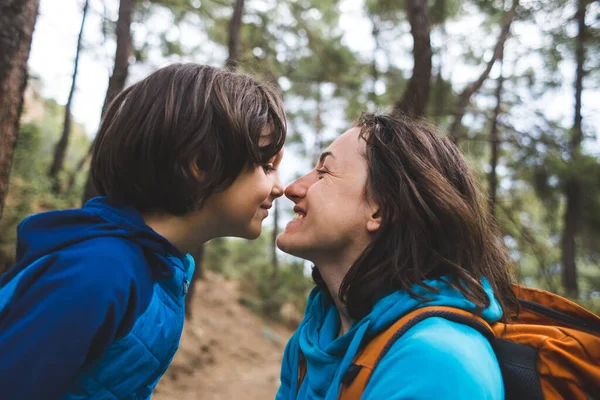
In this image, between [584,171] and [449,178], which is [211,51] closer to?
[584,171]

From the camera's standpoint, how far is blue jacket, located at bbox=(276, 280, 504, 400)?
3.78 feet

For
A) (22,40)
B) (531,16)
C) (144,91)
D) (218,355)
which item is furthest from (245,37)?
(144,91)

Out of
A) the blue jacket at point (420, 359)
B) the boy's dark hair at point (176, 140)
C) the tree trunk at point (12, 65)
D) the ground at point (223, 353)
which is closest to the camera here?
the blue jacket at point (420, 359)

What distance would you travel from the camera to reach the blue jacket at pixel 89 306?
50.0 inches

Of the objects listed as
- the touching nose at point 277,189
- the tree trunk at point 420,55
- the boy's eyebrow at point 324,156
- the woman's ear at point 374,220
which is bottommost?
the woman's ear at point 374,220

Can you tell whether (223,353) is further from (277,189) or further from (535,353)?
(535,353)

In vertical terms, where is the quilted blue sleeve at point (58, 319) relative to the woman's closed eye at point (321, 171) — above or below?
below

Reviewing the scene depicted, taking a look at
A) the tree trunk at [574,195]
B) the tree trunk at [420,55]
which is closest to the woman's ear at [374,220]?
the tree trunk at [420,55]

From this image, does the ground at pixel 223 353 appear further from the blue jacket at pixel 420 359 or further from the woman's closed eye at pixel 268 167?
the blue jacket at pixel 420 359

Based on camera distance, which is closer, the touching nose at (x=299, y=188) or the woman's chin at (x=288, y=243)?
the woman's chin at (x=288, y=243)

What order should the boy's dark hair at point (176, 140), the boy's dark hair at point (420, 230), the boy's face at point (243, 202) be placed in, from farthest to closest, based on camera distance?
the boy's face at point (243, 202), the boy's dark hair at point (176, 140), the boy's dark hair at point (420, 230)

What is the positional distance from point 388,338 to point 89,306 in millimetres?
919

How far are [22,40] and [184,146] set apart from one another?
146cm

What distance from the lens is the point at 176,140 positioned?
5.86 ft
